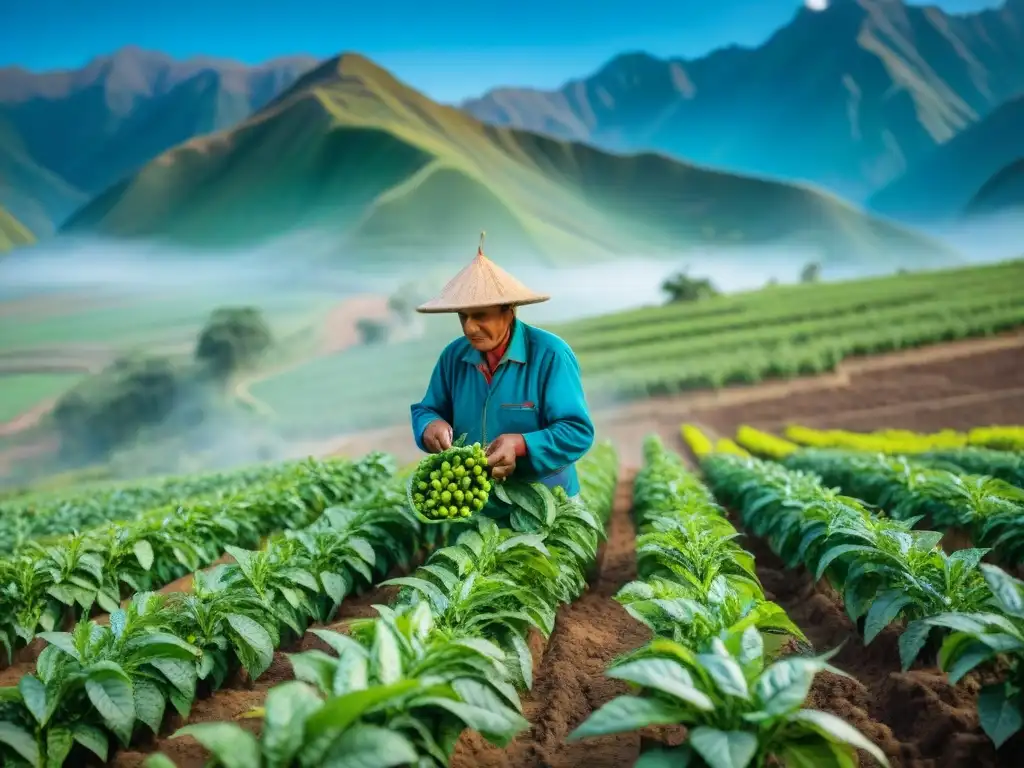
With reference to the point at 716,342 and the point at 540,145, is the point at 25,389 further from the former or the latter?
the point at 716,342

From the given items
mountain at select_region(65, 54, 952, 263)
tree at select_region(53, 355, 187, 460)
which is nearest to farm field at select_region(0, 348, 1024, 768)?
tree at select_region(53, 355, 187, 460)

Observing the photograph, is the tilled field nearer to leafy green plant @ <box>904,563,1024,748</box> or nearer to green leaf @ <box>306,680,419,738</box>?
leafy green plant @ <box>904,563,1024,748</box>

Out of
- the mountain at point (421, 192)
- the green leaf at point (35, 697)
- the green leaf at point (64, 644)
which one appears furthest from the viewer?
the mountain at point (421, 192)

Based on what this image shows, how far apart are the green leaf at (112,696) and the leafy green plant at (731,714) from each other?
1296mm

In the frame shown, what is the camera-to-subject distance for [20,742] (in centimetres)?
173

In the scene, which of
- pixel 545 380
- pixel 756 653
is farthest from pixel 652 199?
pixel 756 653

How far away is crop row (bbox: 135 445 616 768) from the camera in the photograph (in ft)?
4.55

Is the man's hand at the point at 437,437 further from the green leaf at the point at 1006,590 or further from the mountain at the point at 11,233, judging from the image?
the mountain at the point at 11,233

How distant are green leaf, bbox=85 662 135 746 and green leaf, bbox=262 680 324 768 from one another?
2.60 feet

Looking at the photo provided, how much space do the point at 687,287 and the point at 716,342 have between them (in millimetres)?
2911

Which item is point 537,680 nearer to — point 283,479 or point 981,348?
point 283,479

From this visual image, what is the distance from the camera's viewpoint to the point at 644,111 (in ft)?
74.3

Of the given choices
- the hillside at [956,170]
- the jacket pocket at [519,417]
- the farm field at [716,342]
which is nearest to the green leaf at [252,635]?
the jacket pocket at [519,417]

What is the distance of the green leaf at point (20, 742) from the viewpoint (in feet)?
5.64
